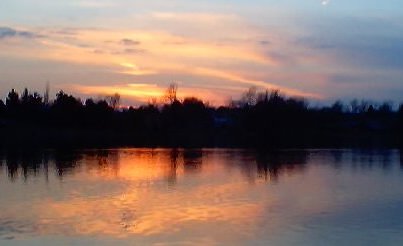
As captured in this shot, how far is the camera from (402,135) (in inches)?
2916

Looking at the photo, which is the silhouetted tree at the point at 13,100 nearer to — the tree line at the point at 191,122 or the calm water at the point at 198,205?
the tree line at the point at 191,122

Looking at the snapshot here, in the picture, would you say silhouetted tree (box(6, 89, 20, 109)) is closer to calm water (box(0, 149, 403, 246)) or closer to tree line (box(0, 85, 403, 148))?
tree line (box(0, 85, 403, 148))

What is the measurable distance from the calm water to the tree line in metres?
33.3

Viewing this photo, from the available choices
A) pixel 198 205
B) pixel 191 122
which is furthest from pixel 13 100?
pixel 198 205

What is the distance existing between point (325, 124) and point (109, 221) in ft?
235

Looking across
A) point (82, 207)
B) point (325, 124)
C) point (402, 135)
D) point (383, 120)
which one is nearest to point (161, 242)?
point (82, 207)

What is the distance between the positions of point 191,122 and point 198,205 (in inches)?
2573

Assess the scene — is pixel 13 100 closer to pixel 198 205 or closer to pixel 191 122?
pixel 191 122

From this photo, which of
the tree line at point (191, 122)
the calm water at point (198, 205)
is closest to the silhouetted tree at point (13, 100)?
the tree line at point (191, 122)

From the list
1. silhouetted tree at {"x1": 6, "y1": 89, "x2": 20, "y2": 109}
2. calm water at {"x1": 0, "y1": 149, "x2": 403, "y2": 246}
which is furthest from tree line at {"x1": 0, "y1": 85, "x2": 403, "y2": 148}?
calm water at {"x1": 0, "y1": 149, "x2": 403, "y2": 246}

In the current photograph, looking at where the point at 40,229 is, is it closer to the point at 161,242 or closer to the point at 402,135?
the point at 161,242

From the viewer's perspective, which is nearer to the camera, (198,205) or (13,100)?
(198,205)

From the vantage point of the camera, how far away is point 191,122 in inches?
3214

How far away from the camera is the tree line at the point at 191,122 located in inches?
2493
